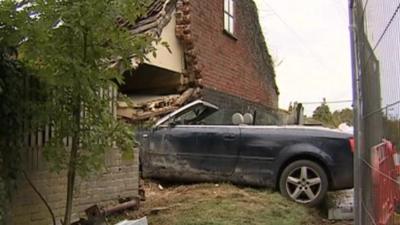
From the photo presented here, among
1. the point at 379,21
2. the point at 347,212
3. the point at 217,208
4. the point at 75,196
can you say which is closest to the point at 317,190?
the point at 347,212

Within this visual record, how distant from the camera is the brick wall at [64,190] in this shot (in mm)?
5922

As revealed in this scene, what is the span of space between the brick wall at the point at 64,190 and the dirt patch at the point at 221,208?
41 centimetres

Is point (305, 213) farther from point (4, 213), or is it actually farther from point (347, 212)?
point (4, 213)

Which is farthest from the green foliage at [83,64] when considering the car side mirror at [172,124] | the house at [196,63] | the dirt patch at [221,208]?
the house at [196,63]

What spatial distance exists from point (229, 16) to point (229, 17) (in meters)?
0.03

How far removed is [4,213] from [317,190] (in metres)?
5.08

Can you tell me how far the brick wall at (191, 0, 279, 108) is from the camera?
13.8 m

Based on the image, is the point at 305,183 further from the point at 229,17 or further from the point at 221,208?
the point at 229,17

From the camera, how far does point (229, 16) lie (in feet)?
52.6

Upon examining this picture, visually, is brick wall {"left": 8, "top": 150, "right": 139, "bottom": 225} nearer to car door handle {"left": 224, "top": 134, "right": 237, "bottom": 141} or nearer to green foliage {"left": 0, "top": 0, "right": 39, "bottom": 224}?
green foliage {"left": 0, "top": 0, "right": 39, "bottom": 224}

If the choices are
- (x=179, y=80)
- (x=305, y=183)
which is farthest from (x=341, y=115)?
(x=305, y=183)

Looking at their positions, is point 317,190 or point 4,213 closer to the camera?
point 4,213

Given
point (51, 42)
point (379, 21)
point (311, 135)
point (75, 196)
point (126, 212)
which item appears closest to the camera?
point (379, 21)

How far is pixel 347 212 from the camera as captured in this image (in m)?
8.59
